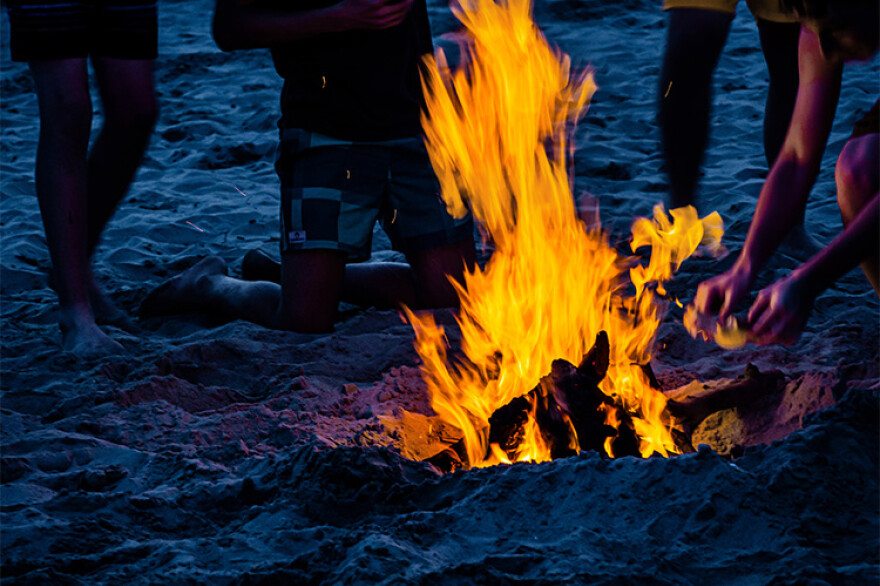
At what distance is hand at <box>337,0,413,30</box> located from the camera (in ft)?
10.9

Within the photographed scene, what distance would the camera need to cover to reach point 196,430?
2.85 meters

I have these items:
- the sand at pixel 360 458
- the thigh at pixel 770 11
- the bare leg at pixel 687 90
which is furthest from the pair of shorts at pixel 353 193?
the thigh at pixel 770 11

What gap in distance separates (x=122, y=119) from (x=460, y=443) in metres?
1.99

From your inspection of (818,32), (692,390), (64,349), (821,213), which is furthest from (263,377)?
(821,213)

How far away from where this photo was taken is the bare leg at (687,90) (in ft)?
12.4

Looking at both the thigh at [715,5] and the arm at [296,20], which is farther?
the thigh at [715,5]

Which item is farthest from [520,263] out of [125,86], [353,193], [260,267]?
[125,86]

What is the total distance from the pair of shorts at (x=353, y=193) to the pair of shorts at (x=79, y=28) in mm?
703

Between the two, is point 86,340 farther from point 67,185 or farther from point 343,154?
point 343,154

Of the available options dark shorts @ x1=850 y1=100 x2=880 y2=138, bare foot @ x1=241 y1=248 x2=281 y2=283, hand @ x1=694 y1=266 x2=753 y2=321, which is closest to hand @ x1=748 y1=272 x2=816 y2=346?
hand @ x1=694 y1=266 x2=753 y2=321

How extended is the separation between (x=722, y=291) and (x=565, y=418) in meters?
0.56

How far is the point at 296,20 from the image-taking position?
3.36m

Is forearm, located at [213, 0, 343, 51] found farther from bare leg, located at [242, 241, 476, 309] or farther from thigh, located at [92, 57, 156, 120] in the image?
bare leg, located at [242, 241, 476, 309]

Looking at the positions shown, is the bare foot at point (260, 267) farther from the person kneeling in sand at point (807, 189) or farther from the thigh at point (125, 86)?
the person kneeling in sand at point (807, 189)
